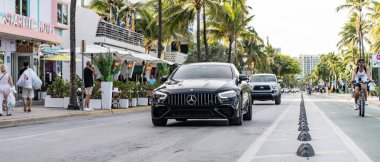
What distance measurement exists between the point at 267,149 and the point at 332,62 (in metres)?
144

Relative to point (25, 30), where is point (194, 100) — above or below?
below

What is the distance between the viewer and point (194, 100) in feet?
38.2

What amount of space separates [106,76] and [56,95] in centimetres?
243

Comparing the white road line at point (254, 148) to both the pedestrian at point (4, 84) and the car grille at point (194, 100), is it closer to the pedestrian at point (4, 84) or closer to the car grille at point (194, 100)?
the car grille at point (194, 100)

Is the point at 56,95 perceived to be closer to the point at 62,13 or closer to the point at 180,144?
the point at 62,13

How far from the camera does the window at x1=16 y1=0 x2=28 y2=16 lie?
982 inches

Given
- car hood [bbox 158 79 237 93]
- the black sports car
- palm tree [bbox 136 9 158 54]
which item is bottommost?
the black sports car

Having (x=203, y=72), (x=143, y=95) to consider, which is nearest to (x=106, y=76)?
(x=143, y=95)

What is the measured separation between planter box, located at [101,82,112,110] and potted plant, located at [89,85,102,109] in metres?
0.26

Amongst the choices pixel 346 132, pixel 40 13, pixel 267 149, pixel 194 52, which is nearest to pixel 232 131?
pixel 346 132

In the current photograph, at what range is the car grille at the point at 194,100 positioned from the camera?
11648 mm

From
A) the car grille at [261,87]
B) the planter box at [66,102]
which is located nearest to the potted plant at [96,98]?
the planter box at [66,102]

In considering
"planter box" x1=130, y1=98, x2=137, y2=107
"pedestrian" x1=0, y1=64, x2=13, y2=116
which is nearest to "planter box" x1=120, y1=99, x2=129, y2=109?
"planter box" x1=130, y1=98, x2=137, y2=107

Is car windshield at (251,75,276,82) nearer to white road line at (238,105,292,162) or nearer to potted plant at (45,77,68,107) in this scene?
potted plant at (45,77,68,107)
